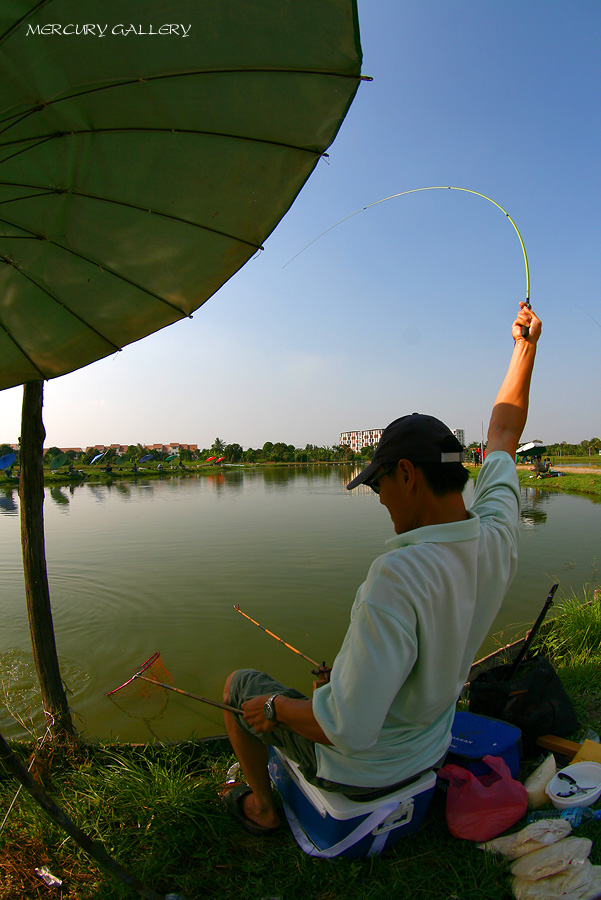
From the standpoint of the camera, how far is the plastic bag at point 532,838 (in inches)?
66.8

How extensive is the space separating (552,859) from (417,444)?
1483 mm

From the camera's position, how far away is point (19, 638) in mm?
5305

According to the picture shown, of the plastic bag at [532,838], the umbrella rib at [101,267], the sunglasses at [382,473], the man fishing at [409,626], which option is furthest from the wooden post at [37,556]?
the plastic bag at [532,838]

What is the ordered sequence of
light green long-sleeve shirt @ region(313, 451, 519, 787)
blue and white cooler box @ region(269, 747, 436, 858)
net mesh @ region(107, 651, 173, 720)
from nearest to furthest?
light green long-sleeve shirt @ region(313, 451, 519, 787), blue and white cooler box @ region(269, 747, 436, 858), net mesh @ region(107, 651, 173, 720)

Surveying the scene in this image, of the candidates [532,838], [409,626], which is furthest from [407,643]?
[532,838]

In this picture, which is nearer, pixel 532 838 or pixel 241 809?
pixel 532 838

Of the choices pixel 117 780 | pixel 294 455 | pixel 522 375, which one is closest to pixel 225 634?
pixel 117 780

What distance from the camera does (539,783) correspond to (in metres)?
2.09

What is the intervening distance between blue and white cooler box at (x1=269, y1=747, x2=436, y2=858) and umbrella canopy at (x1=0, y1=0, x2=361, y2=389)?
6.17 feet

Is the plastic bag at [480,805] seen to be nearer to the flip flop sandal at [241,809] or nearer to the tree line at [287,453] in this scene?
the flip flop sandal at [241,809]

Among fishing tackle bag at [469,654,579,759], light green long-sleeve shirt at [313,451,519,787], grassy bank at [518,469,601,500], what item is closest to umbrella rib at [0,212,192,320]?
light green long-sleeve shirt at [313,451,519,787]

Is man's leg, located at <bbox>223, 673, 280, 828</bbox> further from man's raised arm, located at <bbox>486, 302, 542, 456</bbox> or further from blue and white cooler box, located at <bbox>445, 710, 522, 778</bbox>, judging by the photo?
man's raised arm, located at <bbox>486, 302, 542, 456</bbox>

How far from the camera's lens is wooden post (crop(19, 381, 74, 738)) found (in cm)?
272

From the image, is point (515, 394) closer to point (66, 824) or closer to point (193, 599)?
point (66, 824)
